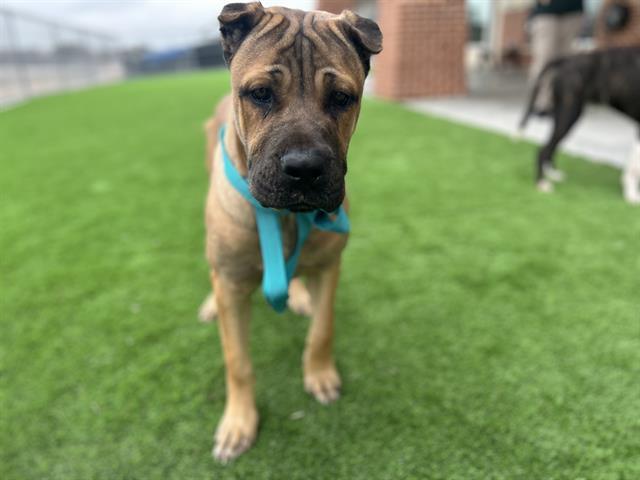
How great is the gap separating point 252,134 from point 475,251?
7.78 feet

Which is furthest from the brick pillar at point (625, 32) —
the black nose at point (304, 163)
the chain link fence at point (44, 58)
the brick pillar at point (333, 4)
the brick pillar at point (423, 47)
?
the chain link fence at point (44, 58)

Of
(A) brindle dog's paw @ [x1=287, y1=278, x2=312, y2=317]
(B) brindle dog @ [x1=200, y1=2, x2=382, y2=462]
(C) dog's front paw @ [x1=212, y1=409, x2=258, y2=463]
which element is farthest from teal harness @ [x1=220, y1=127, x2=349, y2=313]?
(A) brindle dog's paw @ [x1=287, y1=278, x2=312, y2=317]

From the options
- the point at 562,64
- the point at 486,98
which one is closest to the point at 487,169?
the point at 562,64

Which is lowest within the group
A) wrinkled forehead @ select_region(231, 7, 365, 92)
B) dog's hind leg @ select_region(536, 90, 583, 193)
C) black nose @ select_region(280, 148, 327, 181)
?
dog's hind leg @ select_region(536, 90, 583, 193)

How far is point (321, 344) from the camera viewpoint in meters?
2.33

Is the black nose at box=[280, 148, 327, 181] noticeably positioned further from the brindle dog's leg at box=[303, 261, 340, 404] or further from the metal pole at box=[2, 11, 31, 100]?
the metal pole at box=[2, 11, 31, 100]

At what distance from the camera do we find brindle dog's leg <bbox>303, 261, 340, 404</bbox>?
88.7 inches

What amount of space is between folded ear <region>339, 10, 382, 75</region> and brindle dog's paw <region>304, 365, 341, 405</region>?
1399 mm

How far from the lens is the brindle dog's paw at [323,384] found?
2.30m

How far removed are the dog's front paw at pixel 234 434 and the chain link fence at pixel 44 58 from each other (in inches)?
546

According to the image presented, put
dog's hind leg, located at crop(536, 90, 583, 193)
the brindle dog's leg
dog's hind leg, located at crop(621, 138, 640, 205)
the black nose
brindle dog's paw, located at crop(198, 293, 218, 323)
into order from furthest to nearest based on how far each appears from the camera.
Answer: dog's hind leg, located at crop(536, 90, 583, 193), dog's hind leg, located at crop(621, 138, 640, 205), brindle dog's paw, located at crop(198, 293, 218, 323), the brindle dog's leg, the black nose

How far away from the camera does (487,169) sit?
5.44 metres

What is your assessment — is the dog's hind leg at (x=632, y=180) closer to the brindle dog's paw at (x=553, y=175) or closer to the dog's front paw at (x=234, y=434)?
the brindle dog's paw at (x=553, y=175)

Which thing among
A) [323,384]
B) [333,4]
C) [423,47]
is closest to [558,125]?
[323,384]
